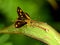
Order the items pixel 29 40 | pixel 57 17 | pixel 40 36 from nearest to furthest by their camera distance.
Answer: pixel 40 36 < pixel 29 40 < pixel 57 17

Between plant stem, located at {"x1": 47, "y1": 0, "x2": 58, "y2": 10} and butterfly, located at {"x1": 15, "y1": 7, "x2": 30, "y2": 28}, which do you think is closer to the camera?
butterfly, located at {"x1": 15, "y1": 7, "x2": 30, "y2": 28}

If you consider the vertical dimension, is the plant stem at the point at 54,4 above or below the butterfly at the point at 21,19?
above

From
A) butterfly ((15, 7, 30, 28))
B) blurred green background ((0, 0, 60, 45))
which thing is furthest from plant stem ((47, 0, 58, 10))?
butterfly ((15, 7, 30, 28))

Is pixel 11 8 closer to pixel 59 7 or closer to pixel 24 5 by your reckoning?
pixel 24 5

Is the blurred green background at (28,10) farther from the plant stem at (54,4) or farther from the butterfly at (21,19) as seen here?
the butterfly at (21,19)

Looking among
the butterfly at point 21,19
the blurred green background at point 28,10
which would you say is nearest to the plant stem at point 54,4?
the blurred green background at point 28,10

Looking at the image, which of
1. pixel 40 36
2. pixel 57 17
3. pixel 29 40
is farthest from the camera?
pixel 57 17

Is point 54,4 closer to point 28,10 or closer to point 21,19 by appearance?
point 28,10

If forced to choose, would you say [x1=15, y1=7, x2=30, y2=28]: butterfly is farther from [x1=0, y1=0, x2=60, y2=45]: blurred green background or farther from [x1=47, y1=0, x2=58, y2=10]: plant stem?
[x1=47, y1=0, x2=58, y2=10]: plant stem

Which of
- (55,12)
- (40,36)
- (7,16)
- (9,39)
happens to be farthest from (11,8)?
(40,36)

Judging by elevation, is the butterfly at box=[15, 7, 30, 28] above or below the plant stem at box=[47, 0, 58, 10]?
below

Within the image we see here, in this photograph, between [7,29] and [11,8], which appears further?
[11,8]
